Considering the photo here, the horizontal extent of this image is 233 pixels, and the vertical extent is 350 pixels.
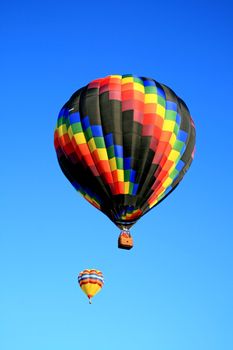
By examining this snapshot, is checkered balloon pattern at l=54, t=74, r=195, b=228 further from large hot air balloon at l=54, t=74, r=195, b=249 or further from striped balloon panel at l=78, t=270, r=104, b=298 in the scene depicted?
striped balloon panel at l=78, t=270, r=104, b=298

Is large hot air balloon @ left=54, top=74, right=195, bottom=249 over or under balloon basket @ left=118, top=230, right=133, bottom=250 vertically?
over

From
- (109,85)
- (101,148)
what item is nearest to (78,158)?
(101,148)

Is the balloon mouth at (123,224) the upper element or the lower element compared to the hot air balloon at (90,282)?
lower

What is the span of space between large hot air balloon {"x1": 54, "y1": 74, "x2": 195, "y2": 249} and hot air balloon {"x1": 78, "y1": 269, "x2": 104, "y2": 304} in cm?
511

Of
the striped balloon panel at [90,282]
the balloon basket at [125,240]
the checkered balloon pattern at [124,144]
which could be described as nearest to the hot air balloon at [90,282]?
the striped balloon panel at [90,282]

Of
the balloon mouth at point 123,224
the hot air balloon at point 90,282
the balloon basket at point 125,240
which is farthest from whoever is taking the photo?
the hot air balloon at point 90,282

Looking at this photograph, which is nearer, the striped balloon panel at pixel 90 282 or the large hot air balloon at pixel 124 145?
the large hot air balloon at pixel 124 145

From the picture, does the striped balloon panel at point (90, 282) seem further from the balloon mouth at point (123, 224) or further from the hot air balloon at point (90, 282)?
the balloon mouth at point (123, 224)

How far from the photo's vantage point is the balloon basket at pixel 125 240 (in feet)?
93.4

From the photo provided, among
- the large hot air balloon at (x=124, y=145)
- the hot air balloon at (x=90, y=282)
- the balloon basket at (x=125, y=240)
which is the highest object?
→ the large hot air balloon at (x=124, y=145)

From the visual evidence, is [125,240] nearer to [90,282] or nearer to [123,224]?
[123,224]

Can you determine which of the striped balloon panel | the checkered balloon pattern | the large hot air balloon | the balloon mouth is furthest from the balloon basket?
the striped balloon panel

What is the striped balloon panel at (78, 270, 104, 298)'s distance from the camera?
33906 mm

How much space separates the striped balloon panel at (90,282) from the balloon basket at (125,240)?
5.78 m
